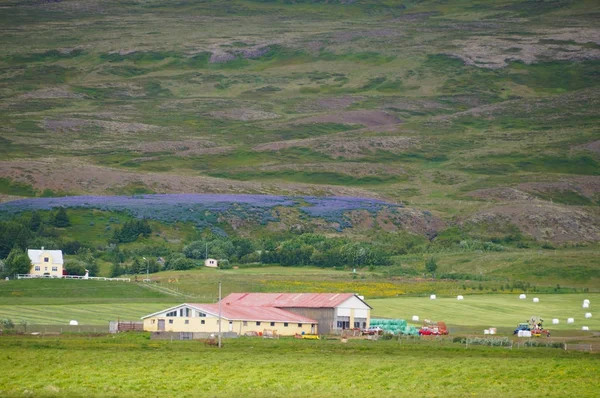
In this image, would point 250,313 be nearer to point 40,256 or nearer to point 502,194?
point 40,256

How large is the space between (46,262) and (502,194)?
76831mm

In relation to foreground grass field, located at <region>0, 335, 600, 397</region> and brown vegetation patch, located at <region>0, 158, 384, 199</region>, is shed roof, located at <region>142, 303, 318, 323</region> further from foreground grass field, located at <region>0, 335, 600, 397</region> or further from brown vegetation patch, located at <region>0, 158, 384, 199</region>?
brown vegetation patch, located at <region>0, 158, 384, 199</region>

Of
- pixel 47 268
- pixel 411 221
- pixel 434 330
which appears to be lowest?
pixel 434 330

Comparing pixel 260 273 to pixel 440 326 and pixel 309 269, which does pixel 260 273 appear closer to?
pixel 309 269

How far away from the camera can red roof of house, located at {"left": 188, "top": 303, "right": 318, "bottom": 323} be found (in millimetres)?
68562

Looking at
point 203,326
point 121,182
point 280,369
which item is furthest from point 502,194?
point 280,369

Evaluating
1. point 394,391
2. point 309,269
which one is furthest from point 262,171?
point 394,391

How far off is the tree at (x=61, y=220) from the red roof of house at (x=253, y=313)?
53686 mm

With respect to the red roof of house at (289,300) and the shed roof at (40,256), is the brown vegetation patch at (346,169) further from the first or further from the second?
the red roof of house at (289,300)

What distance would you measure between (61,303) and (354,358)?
31.5 metres

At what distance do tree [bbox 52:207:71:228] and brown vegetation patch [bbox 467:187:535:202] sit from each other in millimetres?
58763

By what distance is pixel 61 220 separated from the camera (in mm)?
125375

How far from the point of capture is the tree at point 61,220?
4914 inches

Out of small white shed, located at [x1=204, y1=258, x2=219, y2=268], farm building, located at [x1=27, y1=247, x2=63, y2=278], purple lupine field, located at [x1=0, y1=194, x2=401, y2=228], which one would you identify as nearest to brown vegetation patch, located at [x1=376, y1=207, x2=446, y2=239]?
purple lupine field, located at [x1=0, y1=194, x2=401, y2=228]
